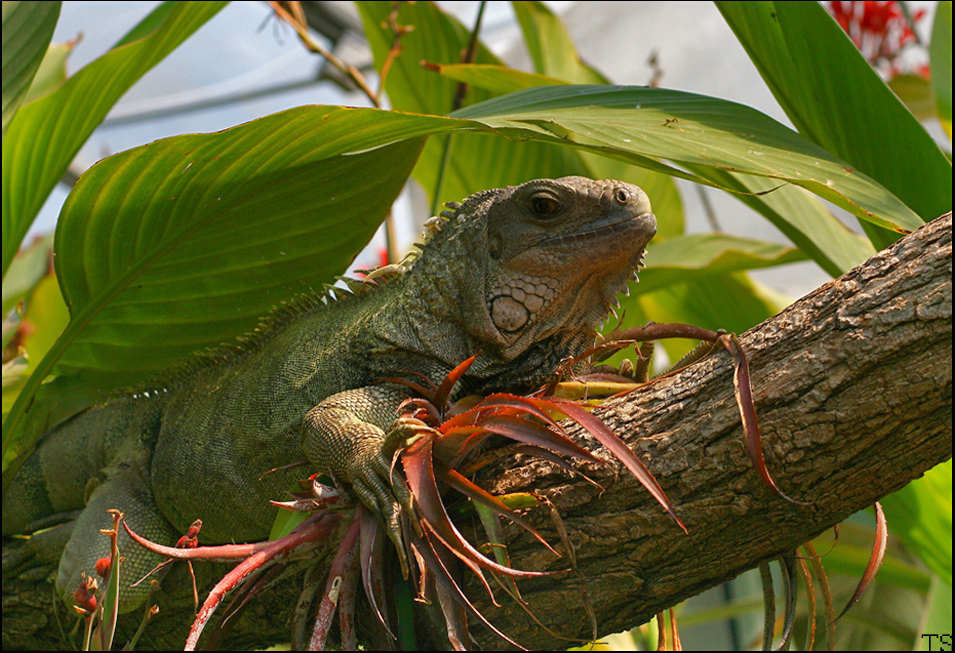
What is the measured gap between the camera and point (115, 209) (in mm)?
1874

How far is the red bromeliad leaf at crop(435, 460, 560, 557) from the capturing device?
1314mm

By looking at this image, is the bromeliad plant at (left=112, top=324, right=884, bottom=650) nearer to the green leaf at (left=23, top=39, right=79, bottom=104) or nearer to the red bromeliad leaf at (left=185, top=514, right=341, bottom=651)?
the red bromeliad leaf at (left=185, top=514, right=341, bottom=651)

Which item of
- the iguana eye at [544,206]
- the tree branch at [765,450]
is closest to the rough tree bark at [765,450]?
the tree branch at [765,450]

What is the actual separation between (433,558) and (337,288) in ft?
3.18

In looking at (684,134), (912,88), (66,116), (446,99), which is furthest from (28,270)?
(912,88)

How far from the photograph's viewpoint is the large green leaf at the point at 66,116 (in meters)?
2.27

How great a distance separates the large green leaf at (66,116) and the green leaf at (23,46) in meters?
0.06

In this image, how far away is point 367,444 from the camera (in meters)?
1.45

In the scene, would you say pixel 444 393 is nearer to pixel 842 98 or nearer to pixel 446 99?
pixel 842 98

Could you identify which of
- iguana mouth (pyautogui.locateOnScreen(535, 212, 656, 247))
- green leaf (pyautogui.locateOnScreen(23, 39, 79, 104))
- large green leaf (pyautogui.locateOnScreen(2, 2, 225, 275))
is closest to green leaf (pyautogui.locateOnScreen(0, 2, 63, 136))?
large green leaf (pyautogui.locateOnScreen(2, 2, 225, 275))

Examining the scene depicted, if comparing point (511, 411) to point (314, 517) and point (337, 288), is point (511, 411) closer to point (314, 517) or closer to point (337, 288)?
point (314, 517)

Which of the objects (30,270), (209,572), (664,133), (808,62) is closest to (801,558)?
(664,133)

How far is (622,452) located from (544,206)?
716 millimetres

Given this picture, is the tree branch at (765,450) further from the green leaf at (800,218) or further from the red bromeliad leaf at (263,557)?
the green leaf at (800,218)
